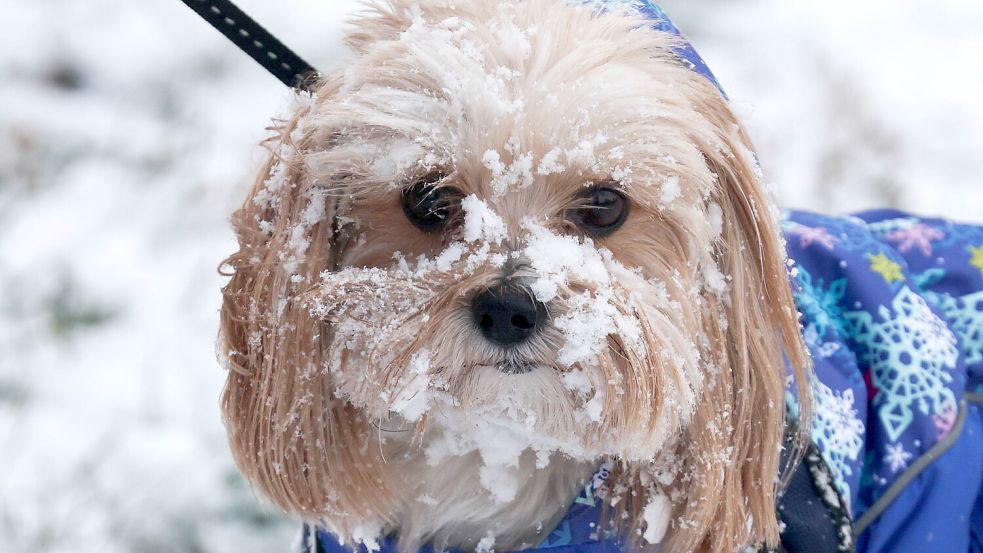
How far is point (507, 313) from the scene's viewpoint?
1418 millimetres

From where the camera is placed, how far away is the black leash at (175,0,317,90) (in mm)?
1708

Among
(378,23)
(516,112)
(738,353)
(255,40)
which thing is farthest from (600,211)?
(255,40)

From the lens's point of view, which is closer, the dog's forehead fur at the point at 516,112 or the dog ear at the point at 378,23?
the dog's forehead fur at the point at 516,112

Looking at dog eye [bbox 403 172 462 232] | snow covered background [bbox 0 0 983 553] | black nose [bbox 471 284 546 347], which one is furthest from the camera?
snow covered background [bbox 0 0 983 553]

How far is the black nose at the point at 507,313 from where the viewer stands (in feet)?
4.65

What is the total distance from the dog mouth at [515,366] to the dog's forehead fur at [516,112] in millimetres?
234

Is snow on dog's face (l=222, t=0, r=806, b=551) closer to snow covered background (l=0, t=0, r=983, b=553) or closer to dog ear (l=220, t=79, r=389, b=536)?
dog ear (l=220, t=79, r=389, b=536)

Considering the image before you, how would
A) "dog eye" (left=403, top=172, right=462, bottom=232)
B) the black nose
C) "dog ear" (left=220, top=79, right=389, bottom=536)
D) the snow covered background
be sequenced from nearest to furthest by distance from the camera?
the black nose < "dog eye" (left=403, top=172, right=462, bottom=232) < "dog ear" (left=220, top=79, right=389, bottom=536) < the snow covered background

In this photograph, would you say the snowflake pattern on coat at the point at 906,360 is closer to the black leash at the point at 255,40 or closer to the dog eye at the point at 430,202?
the dog eye at the point at 430,202

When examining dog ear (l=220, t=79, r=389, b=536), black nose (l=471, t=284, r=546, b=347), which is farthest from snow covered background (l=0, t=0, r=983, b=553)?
black nose (l=471, t=284, r=546, b=347)

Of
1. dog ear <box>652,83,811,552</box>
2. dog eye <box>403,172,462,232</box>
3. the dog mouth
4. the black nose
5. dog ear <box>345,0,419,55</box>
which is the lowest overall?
dog ear <box>652,83,811,552</box>

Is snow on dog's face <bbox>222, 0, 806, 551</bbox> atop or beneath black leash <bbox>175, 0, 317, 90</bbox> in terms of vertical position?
beneath

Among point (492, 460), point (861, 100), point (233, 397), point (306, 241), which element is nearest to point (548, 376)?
point (492, 460)

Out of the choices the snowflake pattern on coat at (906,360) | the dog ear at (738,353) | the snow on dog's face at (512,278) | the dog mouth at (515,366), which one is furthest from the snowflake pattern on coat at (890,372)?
the dog mouth at (515,366)
